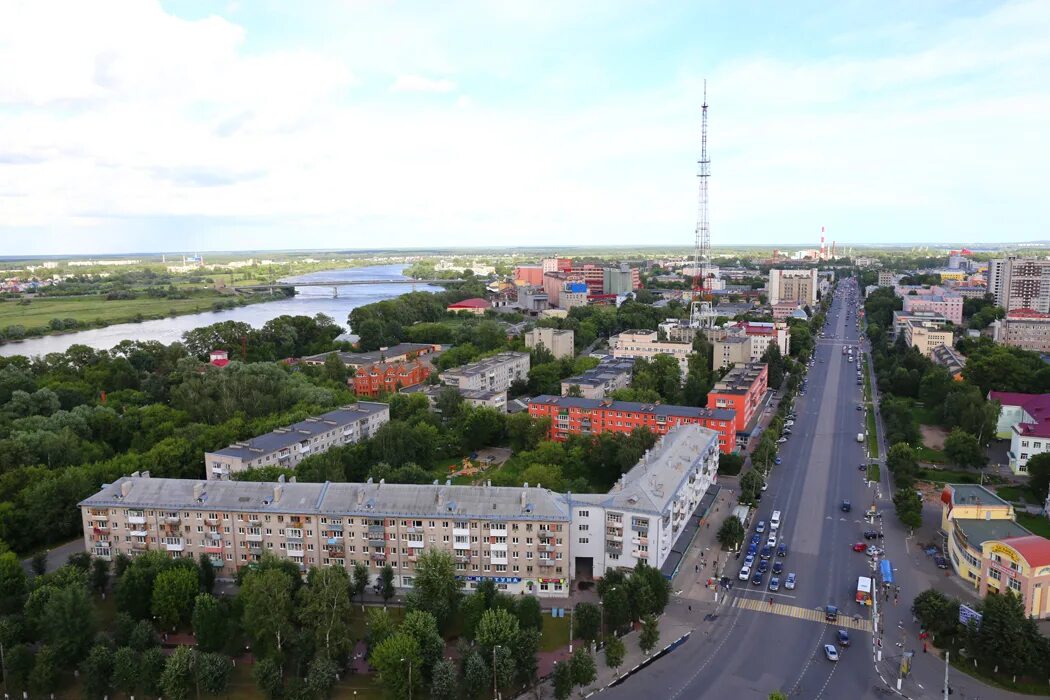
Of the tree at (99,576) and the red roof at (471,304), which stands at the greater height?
the red roof at (471,304)

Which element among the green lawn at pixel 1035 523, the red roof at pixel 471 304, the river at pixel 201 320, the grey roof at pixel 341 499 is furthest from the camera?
the red roof at pixel 471 304

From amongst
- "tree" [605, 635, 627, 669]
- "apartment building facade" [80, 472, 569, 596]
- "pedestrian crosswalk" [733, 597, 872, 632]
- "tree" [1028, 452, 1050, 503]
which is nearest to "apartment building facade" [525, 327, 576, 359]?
"tree" [1028, 452, 1050, 503]

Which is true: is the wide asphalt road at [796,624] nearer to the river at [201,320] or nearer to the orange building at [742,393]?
the orange building at [742,393]

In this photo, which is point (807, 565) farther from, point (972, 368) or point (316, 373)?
point (316, 373)

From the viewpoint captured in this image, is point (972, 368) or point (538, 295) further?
point (538, 295)

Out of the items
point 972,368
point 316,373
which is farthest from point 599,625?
point 972,368

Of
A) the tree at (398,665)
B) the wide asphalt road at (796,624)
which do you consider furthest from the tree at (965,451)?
the tree at (398,665)

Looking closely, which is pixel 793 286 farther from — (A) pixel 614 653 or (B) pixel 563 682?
(B) pixel 563 682
